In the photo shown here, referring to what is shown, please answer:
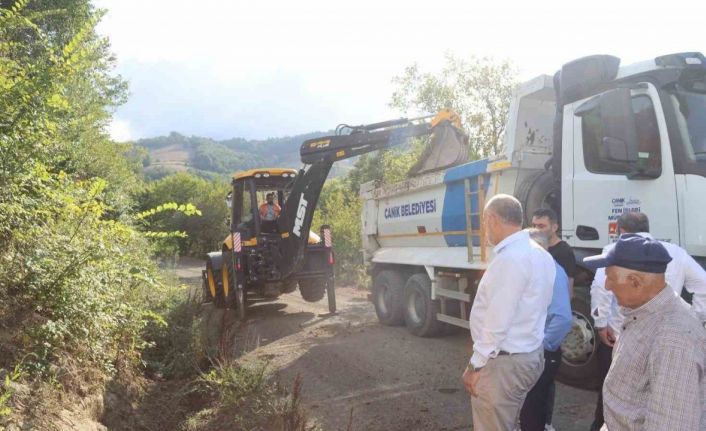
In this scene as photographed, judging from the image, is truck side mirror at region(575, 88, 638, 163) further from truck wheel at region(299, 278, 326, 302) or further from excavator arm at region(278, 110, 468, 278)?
truck wheel at region(299, 278, 326, 302)

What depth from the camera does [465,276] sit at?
6.32 metres

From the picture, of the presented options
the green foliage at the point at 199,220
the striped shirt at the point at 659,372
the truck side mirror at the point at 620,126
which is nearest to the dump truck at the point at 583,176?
the truck side mirror at the point at 620,126

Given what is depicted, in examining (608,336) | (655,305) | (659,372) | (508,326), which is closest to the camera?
(659,372)

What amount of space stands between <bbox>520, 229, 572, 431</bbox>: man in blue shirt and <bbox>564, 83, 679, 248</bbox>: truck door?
1.37m

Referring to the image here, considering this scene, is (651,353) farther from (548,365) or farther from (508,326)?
(548,365)

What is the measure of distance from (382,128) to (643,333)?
7.08 meters

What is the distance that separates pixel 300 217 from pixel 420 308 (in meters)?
2.64

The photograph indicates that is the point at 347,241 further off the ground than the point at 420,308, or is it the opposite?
the point at 347,241

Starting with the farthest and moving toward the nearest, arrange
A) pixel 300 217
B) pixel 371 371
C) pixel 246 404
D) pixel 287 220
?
pixel 287 220 → pixel 300 217 → pixel 371 371 → pixel 246 404

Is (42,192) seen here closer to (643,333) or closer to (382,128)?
(643,333)

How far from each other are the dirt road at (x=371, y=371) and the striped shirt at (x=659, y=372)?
2605 mm

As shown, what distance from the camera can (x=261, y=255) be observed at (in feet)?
29.1

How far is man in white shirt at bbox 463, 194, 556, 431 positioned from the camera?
8.46 feet

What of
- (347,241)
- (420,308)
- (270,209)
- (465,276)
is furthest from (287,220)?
(347,241)
